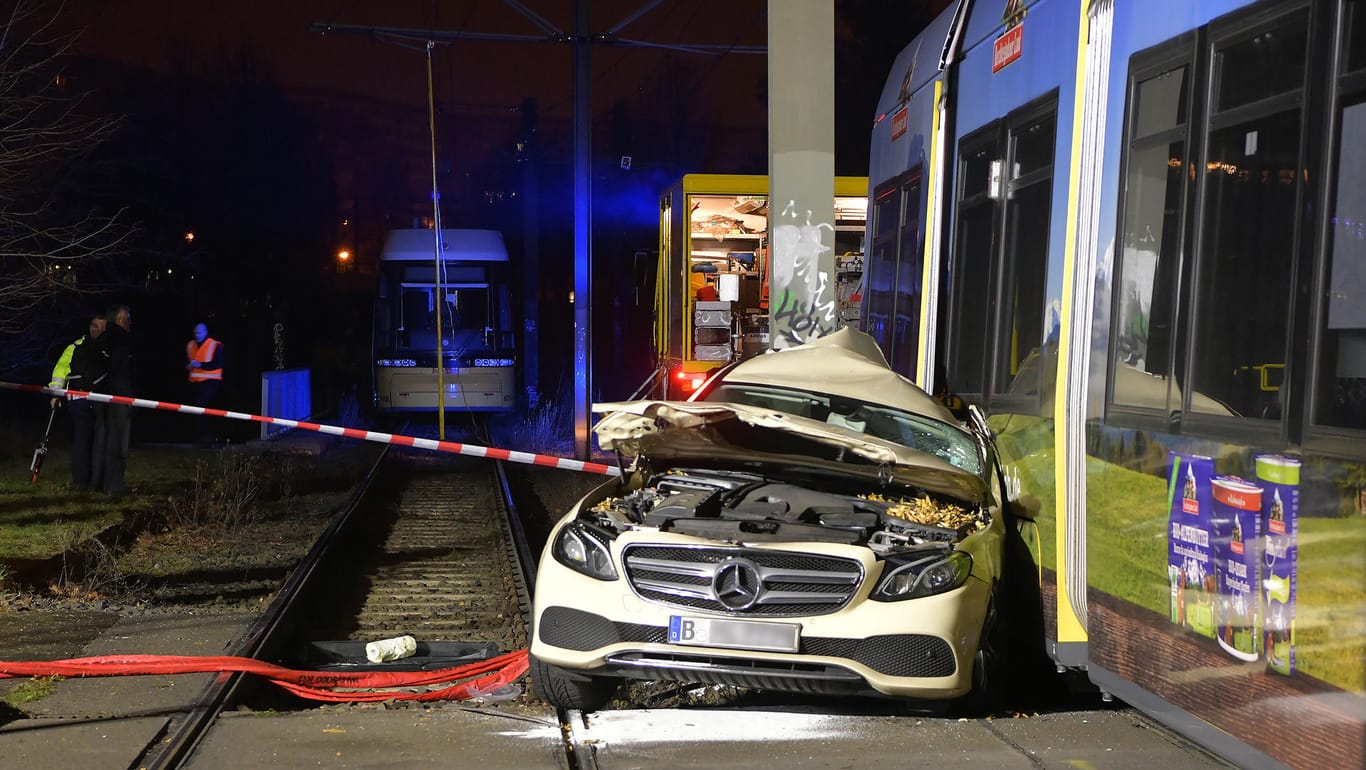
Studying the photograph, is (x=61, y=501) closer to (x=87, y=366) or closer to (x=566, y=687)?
(x=87, y=366)

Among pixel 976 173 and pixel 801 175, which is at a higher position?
pixel 801 175

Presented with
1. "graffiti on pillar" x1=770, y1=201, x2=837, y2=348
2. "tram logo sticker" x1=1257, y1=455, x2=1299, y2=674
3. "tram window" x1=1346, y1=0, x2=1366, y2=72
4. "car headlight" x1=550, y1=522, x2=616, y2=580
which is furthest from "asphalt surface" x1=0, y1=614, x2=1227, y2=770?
"graffiti on pillar" x1=770, y1=201, x2=837, y2=348

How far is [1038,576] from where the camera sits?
6.69 m

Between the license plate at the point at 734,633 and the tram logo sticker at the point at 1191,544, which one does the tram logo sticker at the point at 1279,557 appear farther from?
the license plate at the point at 734,633

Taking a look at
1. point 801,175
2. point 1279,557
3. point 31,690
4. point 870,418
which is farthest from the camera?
point 801,175

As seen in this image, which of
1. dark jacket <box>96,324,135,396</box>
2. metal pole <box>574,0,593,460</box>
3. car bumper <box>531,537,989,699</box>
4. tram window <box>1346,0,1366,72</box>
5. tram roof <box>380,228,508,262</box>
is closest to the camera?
tram window <box>1346,0,1366,72</box>

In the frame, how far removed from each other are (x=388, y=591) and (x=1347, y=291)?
302 inches

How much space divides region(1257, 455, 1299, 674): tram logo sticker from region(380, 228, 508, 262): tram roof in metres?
21.6

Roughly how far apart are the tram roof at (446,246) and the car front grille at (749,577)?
1956cm

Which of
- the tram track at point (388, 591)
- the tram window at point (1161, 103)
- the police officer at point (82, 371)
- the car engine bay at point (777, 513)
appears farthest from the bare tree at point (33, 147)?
the tram window at point (1161, 103)

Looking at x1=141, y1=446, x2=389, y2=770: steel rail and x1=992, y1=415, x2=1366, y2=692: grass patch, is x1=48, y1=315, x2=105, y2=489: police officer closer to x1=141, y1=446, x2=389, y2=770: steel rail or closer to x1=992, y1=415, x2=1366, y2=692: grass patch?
x1=141, y1=446, x2=389, y2=770: steel rail

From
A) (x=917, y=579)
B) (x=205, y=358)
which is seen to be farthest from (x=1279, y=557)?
(x=205, y=358)

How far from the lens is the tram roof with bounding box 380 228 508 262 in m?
25.2

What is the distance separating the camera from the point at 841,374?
25.3ft
